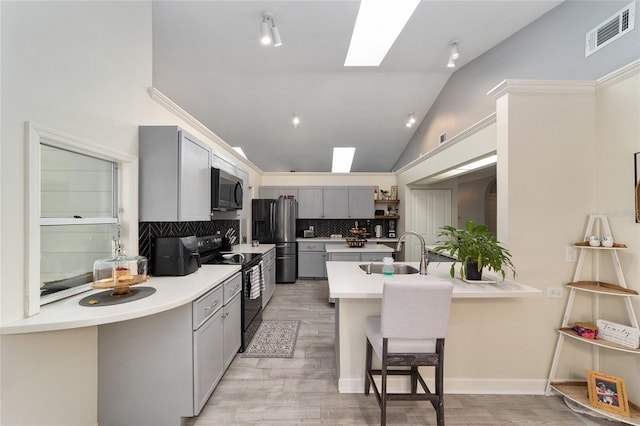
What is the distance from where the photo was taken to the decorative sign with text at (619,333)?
1.78 meters

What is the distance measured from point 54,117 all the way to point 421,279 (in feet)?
8.66

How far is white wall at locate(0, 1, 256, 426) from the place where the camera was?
1230 mm

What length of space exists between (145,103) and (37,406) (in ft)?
7.06

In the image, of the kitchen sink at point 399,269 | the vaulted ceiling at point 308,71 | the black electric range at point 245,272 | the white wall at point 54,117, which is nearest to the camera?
the white wall at point 54,117

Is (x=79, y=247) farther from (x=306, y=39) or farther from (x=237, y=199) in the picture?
(x=306, y=39)

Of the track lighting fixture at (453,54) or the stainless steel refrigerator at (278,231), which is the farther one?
the stainless steel refrigerator at (278,231)

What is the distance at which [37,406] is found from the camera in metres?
1.37

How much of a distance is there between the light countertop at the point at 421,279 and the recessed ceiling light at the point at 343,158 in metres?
4.53

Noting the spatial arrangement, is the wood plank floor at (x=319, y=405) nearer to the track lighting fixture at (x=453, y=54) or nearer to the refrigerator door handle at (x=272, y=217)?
the refrigerator door handle at (x=272, y=217)

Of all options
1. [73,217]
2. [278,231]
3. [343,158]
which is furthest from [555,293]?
[343,158]

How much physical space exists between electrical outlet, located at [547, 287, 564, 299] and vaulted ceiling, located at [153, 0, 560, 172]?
2846mm

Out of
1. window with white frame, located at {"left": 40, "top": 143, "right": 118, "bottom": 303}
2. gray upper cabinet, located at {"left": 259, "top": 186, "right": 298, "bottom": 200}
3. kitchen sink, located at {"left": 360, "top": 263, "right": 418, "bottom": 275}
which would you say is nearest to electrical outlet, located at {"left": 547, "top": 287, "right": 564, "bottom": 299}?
kitchen sink, located at {"left": 360, "top": 263, "right": 418, "bottom": 275}

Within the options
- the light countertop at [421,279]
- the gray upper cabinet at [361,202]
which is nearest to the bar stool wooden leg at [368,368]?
the light countertop at [421,279]

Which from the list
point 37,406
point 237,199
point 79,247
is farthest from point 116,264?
point 237,199
